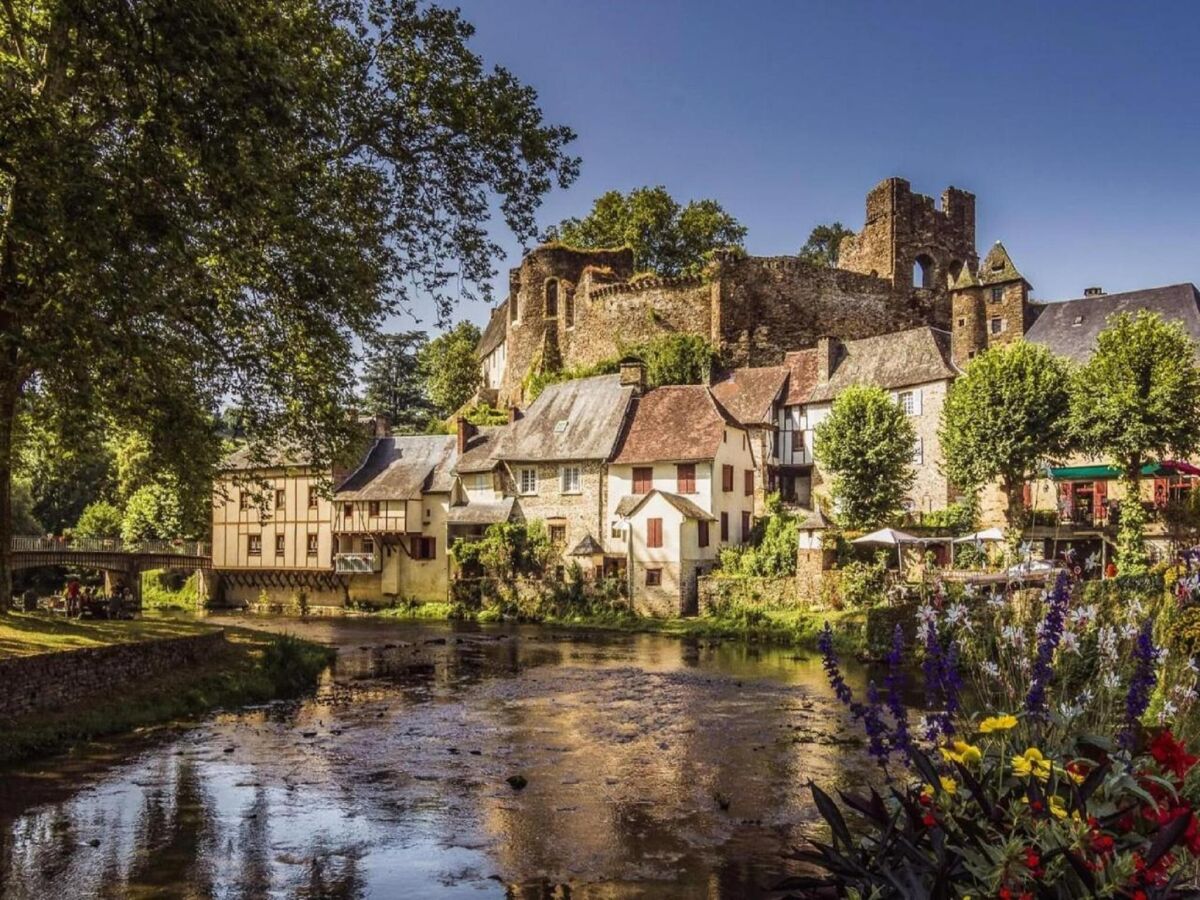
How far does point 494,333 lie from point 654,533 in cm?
3691

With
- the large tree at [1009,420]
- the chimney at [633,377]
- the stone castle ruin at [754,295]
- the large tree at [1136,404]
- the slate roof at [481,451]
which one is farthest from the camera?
the stone castle ruin at [754,295]

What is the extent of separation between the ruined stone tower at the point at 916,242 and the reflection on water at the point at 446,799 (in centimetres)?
4258

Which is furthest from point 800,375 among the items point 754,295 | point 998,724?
point 998,724

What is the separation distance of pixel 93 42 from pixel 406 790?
1079 centimetres

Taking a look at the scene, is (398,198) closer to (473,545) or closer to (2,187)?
(2,187)

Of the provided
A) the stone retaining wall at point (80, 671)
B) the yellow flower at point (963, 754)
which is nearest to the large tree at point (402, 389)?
the stone retaining wall at point (80, 671)

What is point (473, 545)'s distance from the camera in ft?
147

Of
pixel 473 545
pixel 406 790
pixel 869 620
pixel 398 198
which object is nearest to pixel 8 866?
pixel 406 790

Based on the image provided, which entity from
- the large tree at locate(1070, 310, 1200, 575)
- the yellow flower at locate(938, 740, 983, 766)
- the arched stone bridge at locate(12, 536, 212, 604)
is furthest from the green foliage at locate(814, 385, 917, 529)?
the yellow flower at locate(938, 740, 983, 766)

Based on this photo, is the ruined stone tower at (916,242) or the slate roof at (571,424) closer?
the slate roof at (571,424)

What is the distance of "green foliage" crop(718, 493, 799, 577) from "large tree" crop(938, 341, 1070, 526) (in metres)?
6.82

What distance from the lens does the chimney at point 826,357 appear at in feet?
161

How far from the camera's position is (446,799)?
41.8ft

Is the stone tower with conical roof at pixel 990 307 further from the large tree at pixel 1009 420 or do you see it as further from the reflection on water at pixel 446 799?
the reflection on water at pixel 446 799
